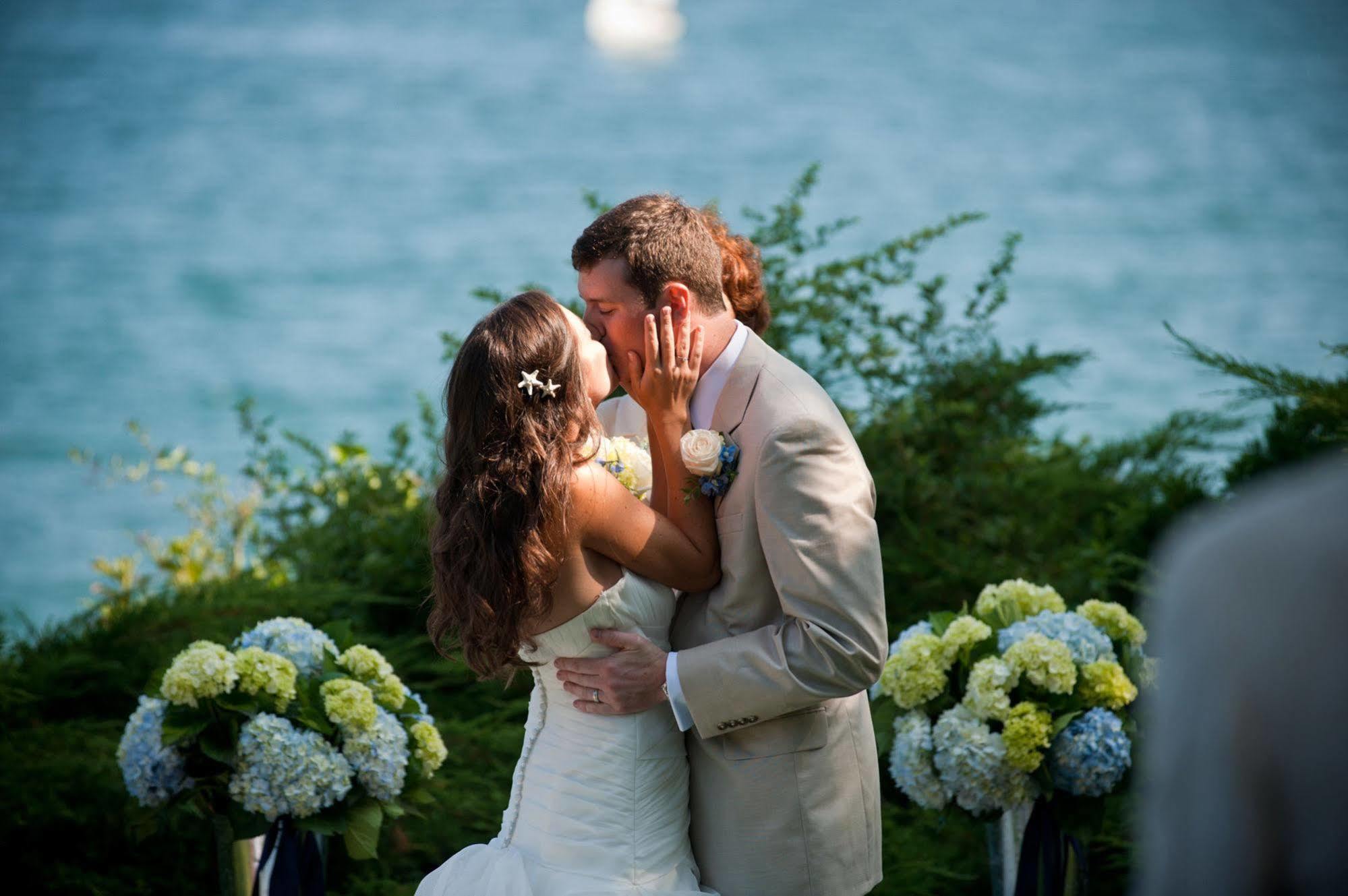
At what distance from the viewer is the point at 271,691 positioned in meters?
3.58

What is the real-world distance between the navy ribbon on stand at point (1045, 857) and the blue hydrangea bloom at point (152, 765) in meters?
2.44

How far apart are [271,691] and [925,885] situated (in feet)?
7.50

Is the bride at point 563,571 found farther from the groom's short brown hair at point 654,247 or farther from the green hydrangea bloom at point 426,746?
the green hydrangea bloom at point 426,746

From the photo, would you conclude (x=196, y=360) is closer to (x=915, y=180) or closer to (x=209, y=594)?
(x=915, y=180)

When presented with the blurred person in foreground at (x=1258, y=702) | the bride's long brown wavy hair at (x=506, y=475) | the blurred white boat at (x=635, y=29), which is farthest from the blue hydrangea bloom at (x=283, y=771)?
the blurred white boat at (x=635, y=29)

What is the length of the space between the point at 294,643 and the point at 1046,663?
7.41ft

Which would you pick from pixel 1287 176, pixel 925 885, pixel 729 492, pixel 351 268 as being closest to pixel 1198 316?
pixel 1287 176

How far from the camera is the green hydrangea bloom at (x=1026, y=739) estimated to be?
3365 mm

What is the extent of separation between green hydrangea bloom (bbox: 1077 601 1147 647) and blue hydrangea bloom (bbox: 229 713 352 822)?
2.31 metres

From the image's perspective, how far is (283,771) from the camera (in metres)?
3.47

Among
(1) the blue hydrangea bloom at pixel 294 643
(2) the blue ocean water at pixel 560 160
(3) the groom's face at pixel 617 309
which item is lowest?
(1) the blue hydrangea bloom at pixel 294 643

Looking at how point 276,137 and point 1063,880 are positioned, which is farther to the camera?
point 276,137

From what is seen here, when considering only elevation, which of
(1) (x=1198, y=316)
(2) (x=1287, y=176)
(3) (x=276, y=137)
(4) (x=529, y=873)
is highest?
(3) (x=276, y=137)

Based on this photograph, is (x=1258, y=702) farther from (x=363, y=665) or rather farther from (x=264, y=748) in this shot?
(x=363, y=665)
